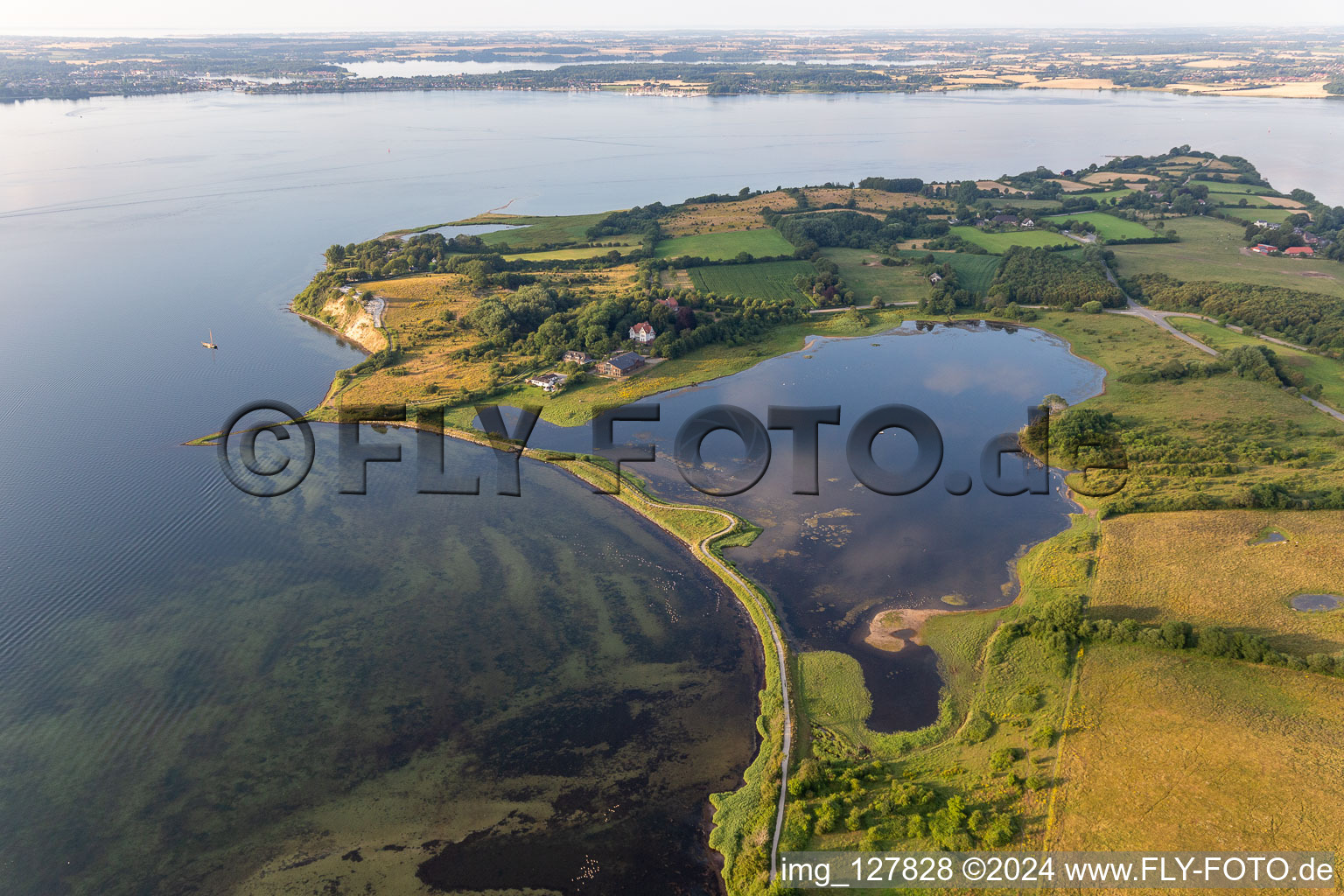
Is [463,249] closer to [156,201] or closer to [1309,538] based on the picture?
[156,201]

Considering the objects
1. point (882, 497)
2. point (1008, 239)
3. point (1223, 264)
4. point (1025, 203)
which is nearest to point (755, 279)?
point (1008, 239)

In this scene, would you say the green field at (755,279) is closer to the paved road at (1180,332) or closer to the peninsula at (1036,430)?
the peninsula at (1036,430)

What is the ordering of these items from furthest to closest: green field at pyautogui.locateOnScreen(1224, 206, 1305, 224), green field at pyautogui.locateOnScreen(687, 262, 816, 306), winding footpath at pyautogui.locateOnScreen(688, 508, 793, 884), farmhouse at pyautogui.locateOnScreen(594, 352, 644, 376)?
green field at pyautogui.locateOnScreen(1224, 206, 1305, 224), green field at pyautogui.locateOnScreen(687, 262, 816, 306), farmhouse at pyautogui.locateOnScreen(594, 352, 644, 376), winding footpath at pyautogui.locateOnScreen(688, 508, 793, 884)

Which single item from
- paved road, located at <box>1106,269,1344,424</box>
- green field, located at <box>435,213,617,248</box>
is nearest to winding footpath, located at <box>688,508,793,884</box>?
paved road, located at <box>1106,269,1344,424</box>

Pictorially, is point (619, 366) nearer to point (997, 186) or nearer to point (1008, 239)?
point (1008, 239)

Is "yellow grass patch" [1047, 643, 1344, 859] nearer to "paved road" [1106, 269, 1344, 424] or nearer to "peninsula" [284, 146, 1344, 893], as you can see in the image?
"peninsula" [284, 146, 1344, 893]

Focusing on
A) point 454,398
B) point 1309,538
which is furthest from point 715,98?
point 1309,538
